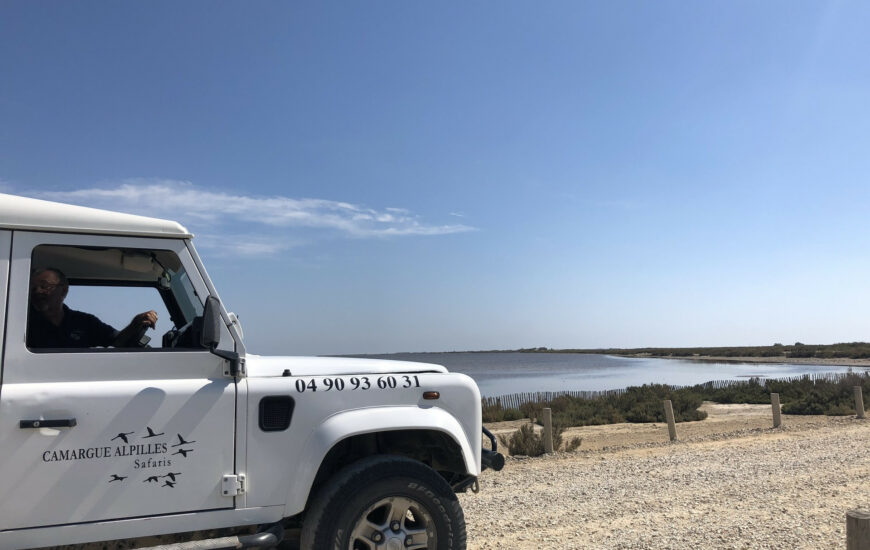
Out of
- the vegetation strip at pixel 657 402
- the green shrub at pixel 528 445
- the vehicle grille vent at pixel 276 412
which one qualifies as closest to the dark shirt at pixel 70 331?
the vehicle grille vent at pixel 276 412

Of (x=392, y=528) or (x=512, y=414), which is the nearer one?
(x=392, y=528)

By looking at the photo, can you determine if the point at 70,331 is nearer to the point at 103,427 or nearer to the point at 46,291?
the point at 46,291

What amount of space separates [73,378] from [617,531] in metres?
4.94

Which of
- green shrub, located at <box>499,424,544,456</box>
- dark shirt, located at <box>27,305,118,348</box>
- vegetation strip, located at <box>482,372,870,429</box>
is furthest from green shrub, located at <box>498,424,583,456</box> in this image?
dark shirt, located at <box>27,305,118,348</box>

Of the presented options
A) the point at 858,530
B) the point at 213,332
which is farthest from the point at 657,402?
the point at 213,332

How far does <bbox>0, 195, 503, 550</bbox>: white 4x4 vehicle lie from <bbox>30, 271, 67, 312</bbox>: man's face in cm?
7

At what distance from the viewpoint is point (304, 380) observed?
3570 millimetres

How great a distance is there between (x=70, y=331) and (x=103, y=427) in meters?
0.67

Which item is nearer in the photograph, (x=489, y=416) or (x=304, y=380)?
(x=304, y=380)

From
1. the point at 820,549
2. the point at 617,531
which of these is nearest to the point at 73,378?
the point at 617,531

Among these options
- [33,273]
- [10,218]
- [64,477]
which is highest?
[10,218]

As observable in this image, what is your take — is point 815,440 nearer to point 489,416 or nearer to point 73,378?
point 489,416

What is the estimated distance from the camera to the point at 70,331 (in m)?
3.38

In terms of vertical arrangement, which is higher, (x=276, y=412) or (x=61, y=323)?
(x=61, y=323)
